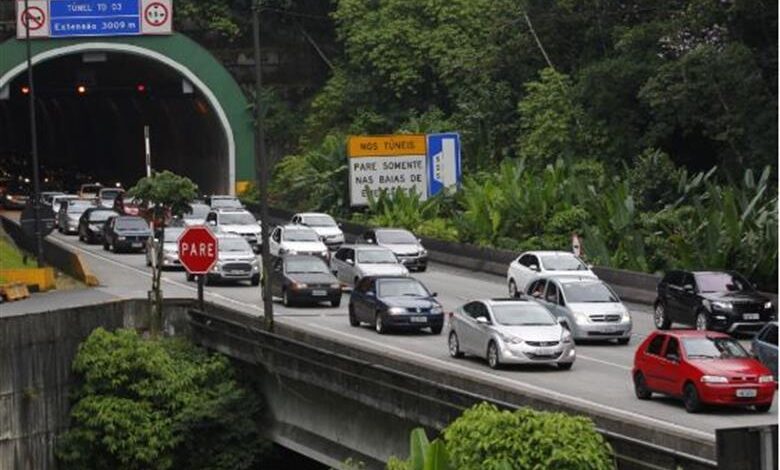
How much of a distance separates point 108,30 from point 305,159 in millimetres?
10312

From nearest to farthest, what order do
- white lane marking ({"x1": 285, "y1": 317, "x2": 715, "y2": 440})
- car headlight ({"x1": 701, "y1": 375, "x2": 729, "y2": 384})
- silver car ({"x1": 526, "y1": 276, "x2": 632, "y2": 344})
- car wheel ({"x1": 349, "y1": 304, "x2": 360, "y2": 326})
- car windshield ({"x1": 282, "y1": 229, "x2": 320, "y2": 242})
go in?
white lane marking ({"x1": 285, "y1": 317, "x2": 715, "y2": 440})
car headlight ({"x1": 701, "y1": 375, "x2": 729, "y2": 384})
silver car ({"x1": 526, "y1": 276, "x2": 632, "y2": 344})
car wheel ({"x1": 349, "y1": 304, "x2": 360, "y2": 326})
car windshield ({"x1": 282, "y1": 229, "x2": 320, "y2": 242})

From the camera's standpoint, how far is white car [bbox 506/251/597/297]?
159 ft

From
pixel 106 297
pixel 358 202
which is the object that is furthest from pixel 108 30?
pixel 106 297

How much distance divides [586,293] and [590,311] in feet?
1.52

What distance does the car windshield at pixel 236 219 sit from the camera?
65.5 meters

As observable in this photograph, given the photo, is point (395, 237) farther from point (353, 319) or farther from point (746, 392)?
point (746, 392)

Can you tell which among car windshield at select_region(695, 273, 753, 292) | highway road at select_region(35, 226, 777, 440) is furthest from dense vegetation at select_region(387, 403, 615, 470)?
car windshield at select_region(695, 273, 753, 292)

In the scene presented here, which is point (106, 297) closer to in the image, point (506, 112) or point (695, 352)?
point (695, 352)

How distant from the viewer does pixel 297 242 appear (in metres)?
58.2

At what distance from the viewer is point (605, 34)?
76062mm

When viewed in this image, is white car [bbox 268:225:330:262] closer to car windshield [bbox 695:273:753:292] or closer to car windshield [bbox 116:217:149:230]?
car windshield [bbox 116:217:149:230]

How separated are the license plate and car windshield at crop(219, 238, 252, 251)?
2635 centimetres

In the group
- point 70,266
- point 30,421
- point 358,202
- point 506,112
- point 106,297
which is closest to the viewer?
point 30,421

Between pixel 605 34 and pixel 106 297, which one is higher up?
pixel 605 34
